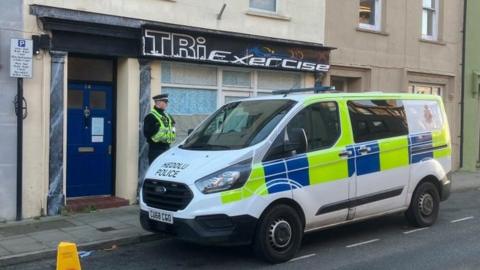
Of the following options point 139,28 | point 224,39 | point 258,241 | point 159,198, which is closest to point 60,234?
point 159,198

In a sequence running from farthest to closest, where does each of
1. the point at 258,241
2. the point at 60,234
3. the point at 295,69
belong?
1. the point at 295,69
2. the point at 60,234
3. the point at 258,241

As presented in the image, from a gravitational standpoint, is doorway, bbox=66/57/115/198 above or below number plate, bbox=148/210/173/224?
above

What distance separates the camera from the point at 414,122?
8984mm

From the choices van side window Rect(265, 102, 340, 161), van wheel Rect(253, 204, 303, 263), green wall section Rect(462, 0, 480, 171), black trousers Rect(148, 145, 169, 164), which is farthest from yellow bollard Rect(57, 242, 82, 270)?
green wall section Rect(462, 0, 480, 171)

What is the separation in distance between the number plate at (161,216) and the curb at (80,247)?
1193 mm

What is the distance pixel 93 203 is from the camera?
34.3 ft

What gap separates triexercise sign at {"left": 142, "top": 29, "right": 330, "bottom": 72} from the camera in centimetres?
1090

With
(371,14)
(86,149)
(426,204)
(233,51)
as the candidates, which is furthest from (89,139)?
(371,14)

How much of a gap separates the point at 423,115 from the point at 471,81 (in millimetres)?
9786

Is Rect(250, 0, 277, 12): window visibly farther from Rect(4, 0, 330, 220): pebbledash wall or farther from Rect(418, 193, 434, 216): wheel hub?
Rect(418, 193, 434, 216): wheel hub

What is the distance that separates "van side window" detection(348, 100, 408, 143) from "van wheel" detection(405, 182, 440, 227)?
3.14 ft

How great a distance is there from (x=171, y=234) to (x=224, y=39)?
18.5 feet

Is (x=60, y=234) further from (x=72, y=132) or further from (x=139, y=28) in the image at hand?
(x=139, y=28)

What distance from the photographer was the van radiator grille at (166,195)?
6910 mm
